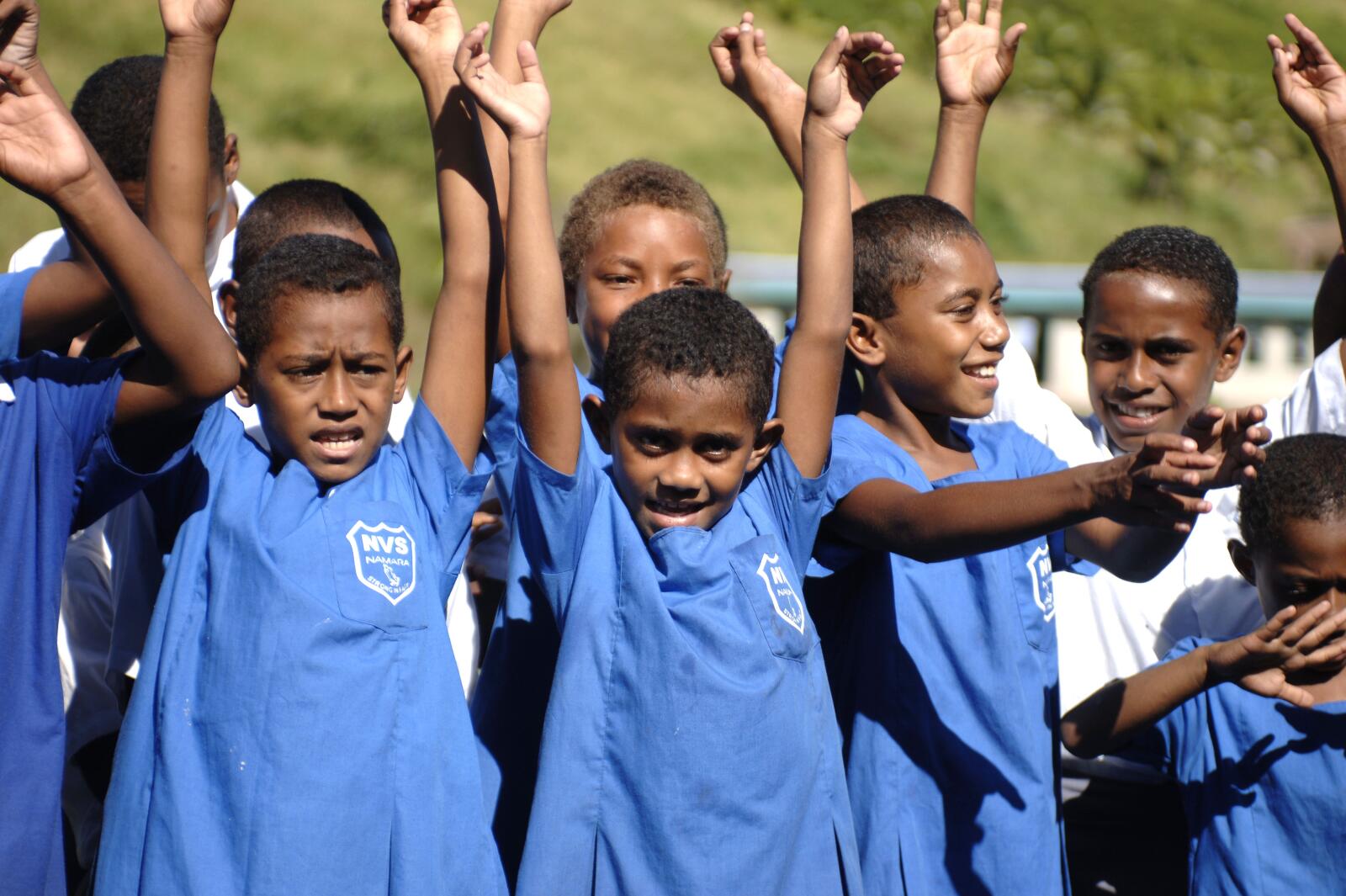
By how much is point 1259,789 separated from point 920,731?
0.76 metres

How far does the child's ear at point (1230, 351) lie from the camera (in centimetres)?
350

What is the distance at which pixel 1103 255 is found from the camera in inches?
140

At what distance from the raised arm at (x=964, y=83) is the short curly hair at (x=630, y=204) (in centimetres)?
64

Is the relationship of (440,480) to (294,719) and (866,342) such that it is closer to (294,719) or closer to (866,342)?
(294,719)

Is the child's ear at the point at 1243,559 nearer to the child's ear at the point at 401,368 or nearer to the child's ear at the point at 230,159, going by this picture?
the child's ear at the point at 401,368

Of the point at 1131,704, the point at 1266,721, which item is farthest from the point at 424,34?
the point at 1266,721

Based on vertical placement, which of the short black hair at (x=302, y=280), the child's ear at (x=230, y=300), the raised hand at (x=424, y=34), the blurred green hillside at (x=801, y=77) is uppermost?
the blurred green hillside at (x=801, y=77)

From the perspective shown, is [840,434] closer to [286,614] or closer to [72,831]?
[286,614]

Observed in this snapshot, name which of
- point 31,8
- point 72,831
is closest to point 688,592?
point 31,8

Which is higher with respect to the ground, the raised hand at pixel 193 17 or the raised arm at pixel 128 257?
the raised hand at pixel 193 17

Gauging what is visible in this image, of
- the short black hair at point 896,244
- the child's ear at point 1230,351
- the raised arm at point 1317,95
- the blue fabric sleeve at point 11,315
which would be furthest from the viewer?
the child's ear at point 1230,351

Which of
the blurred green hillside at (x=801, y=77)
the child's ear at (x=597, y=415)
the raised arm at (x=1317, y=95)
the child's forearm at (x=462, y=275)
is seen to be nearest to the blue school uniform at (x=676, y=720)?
the child's ear at (x=597, y=415)

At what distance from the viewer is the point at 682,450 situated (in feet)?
8.25

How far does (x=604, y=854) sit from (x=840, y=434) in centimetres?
97
